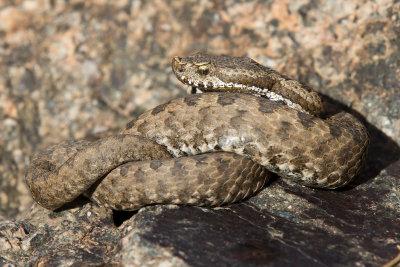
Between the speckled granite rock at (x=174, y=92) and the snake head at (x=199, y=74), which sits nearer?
the speckled granite rock at (x=174, y=92)

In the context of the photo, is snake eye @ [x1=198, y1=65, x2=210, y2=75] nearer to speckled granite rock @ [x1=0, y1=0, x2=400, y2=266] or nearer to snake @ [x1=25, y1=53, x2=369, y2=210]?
snake @ [x1=25, y1=53, x2=369, y2=210]

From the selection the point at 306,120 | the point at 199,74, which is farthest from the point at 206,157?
the point at 199,74

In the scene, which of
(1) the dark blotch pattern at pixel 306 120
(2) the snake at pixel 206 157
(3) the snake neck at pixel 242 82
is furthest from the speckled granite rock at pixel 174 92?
(3) the snake neck at pixel 242 82

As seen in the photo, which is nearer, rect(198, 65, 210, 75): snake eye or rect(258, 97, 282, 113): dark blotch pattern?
rect(258, 97, 282, 113): dark blotch pattern

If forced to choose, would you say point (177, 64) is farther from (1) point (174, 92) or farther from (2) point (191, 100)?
(1) point (174, 92)

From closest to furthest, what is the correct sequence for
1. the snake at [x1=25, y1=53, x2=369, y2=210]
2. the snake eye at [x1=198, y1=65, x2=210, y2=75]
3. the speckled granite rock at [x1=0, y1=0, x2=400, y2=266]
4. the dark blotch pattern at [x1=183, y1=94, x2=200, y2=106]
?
the speckled granite rock at [x1=0, y1=0, x2=400, y2=266]
the snake at [x1=25, y1=53, x2=369, y2=210]
the dark blotch pattern at [x1=183, y1=94, x2=200, y2=106]
the snake eye at [x1=198, y1=65, x2=210, y2=75]

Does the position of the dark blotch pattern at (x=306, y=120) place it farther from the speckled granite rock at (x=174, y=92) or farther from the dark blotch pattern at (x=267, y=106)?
the speckled granite rock at (x=174, y=92)

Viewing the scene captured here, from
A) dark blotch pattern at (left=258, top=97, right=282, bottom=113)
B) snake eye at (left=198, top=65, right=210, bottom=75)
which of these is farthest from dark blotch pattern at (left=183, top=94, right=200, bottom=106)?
dark blotch pattern at (left=258, top=97, right=282, bottom=113)
